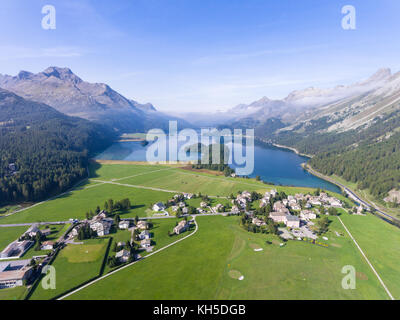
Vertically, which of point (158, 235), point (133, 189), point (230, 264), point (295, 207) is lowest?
point (230, 264)

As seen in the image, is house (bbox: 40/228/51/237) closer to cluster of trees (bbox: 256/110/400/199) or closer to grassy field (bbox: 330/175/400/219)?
grassy field (bbox: 330/175/400/219)

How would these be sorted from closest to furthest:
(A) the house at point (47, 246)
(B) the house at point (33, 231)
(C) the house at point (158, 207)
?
(A) the house at point (47, 246)
(B) the house at point (33, 231)
(C) the house at point (158, 207)

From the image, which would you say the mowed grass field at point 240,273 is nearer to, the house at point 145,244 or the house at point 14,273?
the house at point 145,244

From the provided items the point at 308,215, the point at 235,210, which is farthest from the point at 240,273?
the point at 308,215

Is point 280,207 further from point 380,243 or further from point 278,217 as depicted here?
point 380,243

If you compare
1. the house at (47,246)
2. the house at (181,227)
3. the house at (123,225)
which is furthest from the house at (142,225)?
the house at (47,246)
